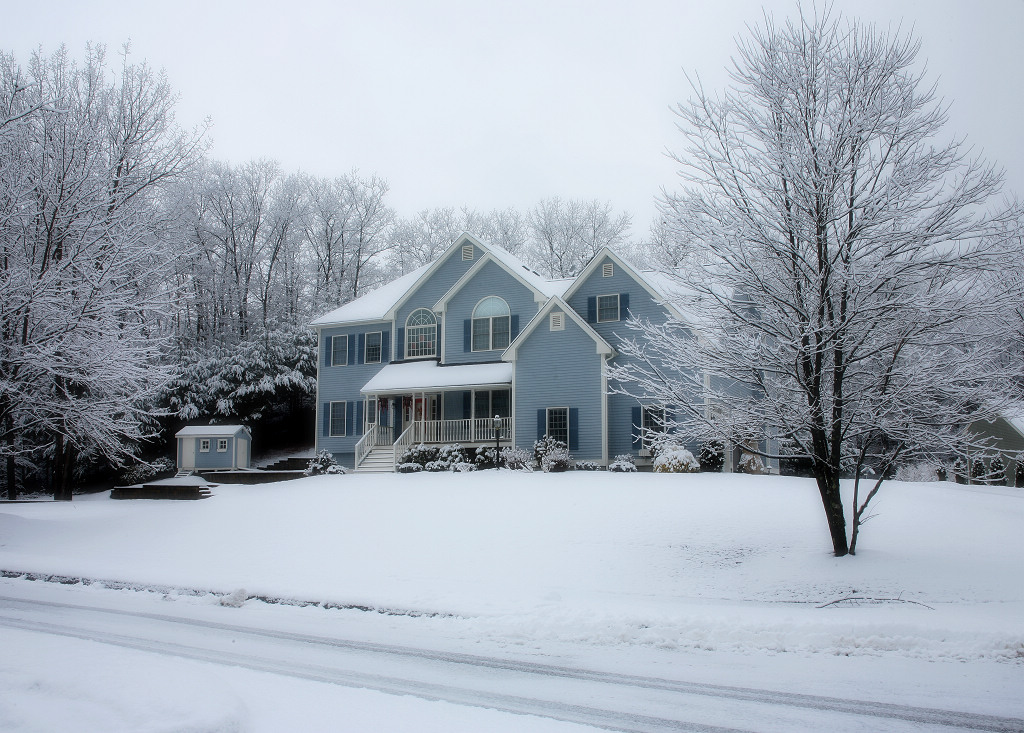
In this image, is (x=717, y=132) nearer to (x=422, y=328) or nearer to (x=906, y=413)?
(x=906, y=413)

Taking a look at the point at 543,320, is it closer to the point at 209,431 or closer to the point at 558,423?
the point at 558,423

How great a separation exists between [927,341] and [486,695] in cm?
822

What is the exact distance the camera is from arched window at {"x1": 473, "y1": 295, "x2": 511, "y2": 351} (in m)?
27.8

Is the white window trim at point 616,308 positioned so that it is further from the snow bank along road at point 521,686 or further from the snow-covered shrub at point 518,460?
the snow bank along road at point 521,686

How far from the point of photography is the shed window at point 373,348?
30.4 meters

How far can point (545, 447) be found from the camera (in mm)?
23328

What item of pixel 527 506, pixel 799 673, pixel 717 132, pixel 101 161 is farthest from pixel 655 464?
pixel 101 161

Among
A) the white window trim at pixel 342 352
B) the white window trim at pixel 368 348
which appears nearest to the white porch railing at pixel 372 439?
the white window trim at pixel 368 348

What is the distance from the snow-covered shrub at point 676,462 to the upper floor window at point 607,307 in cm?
629

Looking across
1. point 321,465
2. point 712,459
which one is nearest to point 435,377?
point 321,465

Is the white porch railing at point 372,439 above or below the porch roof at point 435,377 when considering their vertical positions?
below

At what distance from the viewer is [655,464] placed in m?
21.1

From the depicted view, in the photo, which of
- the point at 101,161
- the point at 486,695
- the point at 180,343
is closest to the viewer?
the point at 486,695

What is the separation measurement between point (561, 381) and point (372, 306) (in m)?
11.2
